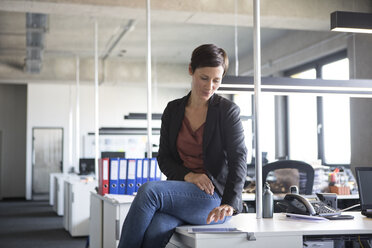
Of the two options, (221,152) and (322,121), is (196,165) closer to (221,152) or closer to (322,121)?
(221,152)

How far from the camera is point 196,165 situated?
2.37m

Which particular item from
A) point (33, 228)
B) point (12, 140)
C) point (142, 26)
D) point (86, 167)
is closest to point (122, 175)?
point (33, 228)

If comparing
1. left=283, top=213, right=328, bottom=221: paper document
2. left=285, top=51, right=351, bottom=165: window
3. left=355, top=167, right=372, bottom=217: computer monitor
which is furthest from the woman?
left=285, top=51, right=351, bottom=165: window

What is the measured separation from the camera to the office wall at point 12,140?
15.6 meters

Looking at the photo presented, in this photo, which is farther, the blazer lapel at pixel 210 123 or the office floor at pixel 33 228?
the office floor at pixel 33 228

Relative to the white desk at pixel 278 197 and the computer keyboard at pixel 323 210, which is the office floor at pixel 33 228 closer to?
the white desk at pixel 278 197

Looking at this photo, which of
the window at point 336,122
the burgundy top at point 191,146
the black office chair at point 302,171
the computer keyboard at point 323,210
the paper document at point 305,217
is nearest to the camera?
the burgundy top at point 191,146

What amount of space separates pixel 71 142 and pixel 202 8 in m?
8.42

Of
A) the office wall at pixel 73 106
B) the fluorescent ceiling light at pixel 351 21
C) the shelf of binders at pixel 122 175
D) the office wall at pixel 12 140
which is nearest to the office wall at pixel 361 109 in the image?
the fluorescent ceiling light at pixel 351 21

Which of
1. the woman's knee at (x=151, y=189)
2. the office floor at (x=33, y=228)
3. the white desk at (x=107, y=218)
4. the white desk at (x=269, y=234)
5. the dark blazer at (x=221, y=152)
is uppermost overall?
the dark blazer at (x=221, y=152)

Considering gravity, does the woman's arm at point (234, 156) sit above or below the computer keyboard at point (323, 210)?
above

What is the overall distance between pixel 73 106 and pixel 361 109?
8.84m

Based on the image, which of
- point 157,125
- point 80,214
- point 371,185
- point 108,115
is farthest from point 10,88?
point 371,185

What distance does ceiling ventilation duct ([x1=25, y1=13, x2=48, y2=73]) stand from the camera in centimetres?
847
